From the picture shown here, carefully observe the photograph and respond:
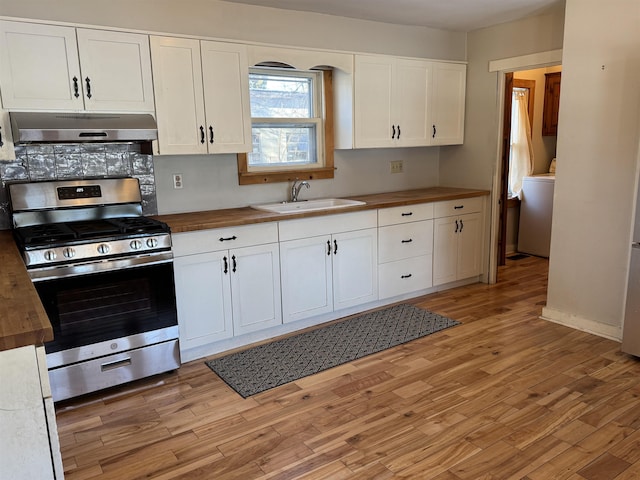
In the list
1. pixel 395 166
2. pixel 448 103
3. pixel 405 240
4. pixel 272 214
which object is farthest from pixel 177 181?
pixel 448 103

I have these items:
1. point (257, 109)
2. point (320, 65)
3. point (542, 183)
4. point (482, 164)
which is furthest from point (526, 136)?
point (257, 109)

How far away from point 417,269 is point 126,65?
2.74m

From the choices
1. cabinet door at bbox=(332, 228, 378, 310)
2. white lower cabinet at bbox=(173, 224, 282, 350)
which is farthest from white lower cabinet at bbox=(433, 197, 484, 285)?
white lower cabinet at bbox=(173, 224, 282, 350)

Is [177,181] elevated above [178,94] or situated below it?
below

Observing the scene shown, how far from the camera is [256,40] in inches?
140

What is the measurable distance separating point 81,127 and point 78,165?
0.50 metres

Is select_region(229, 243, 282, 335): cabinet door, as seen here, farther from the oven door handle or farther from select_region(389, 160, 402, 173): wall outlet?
select_region(389, 160, 402, 173): wall outlet

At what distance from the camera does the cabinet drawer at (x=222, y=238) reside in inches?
120

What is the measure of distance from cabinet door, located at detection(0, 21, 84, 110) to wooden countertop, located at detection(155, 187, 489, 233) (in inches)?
36.3

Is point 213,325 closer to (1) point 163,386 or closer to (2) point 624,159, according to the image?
(1) point 163,386

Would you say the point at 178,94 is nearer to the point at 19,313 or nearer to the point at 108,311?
the point at 108,311

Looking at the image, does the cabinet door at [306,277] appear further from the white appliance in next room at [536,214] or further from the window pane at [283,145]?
the white appliance in next room at [536,214]

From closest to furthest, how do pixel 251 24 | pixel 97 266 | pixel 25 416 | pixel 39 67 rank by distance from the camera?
pixel 25 416, pixel 97 266, pixel 39 67, pixel 251 24

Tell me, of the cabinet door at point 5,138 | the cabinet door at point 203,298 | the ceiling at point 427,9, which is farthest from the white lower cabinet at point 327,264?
the cabinet door at point 5,138
